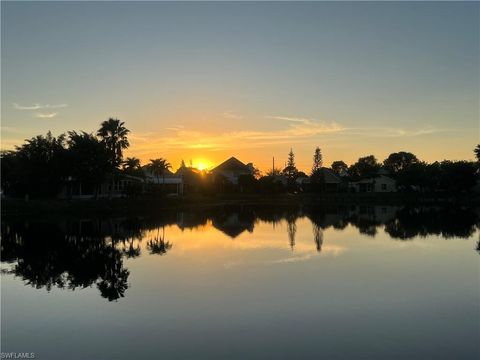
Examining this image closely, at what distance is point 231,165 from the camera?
110 meters

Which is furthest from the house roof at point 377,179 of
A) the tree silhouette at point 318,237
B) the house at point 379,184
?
the tree silhouette at point 318,237

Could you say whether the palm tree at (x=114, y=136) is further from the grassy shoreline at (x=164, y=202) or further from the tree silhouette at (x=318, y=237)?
the tree silhouette at (x=318, y=237)

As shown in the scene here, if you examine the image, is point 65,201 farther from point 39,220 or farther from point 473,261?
point 473,261

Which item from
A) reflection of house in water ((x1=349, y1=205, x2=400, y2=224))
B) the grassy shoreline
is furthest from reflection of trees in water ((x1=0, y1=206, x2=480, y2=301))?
the grassy shoreline

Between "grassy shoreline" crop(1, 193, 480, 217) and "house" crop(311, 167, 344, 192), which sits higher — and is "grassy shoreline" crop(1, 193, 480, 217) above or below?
below

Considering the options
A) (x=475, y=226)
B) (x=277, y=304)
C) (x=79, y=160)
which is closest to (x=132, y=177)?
(x=79, y=160)

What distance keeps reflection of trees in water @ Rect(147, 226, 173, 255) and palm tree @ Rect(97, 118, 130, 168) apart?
30247mm

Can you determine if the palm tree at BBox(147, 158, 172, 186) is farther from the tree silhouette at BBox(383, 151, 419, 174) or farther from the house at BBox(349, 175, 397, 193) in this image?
the tree silhouette at BBox(383, 151, 419, 174)

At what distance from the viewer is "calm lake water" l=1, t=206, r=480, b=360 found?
29.0 ft

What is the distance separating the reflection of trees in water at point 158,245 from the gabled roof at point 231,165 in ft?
271

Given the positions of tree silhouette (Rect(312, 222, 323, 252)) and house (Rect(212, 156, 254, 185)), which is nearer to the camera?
tree silhouette (Rect(312, 222, 323, 252))

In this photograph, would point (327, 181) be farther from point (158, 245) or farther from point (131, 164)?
point (158, 245)

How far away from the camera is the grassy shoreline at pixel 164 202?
41.1 m

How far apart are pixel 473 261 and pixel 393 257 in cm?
306
